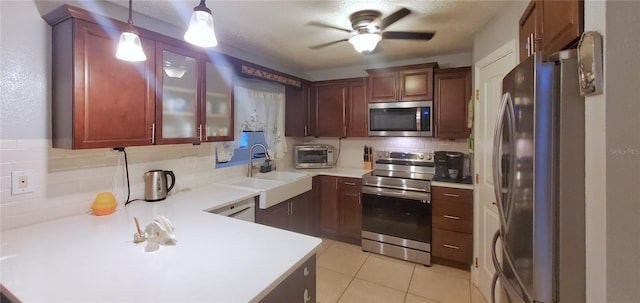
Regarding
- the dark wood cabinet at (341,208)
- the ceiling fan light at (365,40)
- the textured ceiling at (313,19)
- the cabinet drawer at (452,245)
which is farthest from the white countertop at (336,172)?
the ceiling fan light at (365,40)

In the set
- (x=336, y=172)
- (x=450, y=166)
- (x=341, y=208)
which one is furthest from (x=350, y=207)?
(x=450, y=166)

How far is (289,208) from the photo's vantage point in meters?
2.71

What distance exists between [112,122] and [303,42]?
1804mm

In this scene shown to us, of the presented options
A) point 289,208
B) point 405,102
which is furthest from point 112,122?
point 405,102

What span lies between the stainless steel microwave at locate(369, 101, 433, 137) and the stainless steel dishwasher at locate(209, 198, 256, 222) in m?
1.77

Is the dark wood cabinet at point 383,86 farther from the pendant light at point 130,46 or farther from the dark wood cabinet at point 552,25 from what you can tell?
the pendant light at point 130,46

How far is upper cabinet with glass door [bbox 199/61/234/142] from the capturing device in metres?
2.22

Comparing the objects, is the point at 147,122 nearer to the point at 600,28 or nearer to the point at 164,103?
the point at 164,103

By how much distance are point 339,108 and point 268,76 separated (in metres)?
1.08

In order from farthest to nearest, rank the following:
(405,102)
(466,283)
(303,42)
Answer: (405,102)
(303,42)
(466,283)

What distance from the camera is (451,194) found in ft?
8.63

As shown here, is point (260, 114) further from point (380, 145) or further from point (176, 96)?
point (380, 145)

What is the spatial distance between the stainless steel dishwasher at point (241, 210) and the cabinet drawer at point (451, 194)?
5.90ft

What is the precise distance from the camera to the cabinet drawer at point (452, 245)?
259cm
